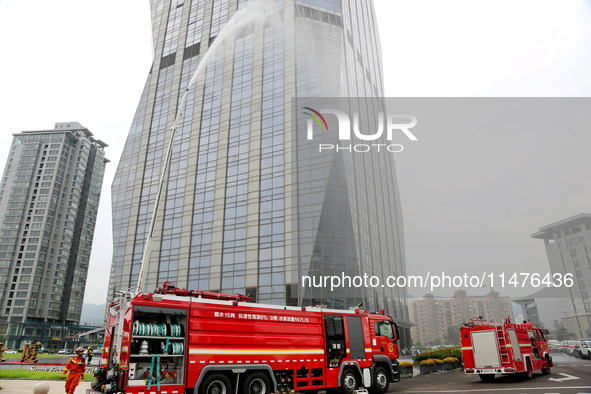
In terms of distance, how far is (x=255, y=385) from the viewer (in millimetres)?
12094

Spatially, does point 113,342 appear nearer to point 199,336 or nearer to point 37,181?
point 199,336

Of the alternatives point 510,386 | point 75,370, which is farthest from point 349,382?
point 75,370

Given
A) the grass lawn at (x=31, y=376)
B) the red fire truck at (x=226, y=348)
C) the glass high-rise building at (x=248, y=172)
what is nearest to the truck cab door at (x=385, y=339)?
the red fire truck at (x=226, y=348)

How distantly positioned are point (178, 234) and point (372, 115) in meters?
50.8

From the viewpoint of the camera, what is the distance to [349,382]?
14.8 meters

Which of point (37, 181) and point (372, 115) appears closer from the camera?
point (372, 115)

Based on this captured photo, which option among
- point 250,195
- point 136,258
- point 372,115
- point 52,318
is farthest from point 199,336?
point 52,318

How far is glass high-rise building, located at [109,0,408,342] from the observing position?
45.8 meters

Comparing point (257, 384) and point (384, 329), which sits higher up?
point (384, 329)

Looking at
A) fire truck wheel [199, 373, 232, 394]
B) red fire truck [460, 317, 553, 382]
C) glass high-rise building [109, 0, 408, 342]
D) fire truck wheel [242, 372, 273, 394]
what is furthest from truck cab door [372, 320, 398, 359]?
glass high-rise building [109, 0, 408, 342]

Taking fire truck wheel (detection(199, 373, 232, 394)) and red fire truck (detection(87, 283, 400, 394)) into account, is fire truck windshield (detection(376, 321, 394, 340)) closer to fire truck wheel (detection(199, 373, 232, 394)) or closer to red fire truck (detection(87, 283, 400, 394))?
red fire truck (detection(87, 283, 400, 394))

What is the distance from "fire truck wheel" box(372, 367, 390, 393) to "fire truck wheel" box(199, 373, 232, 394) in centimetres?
682

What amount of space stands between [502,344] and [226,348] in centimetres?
1397

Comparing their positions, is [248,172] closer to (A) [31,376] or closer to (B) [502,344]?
(A) [31,376]
